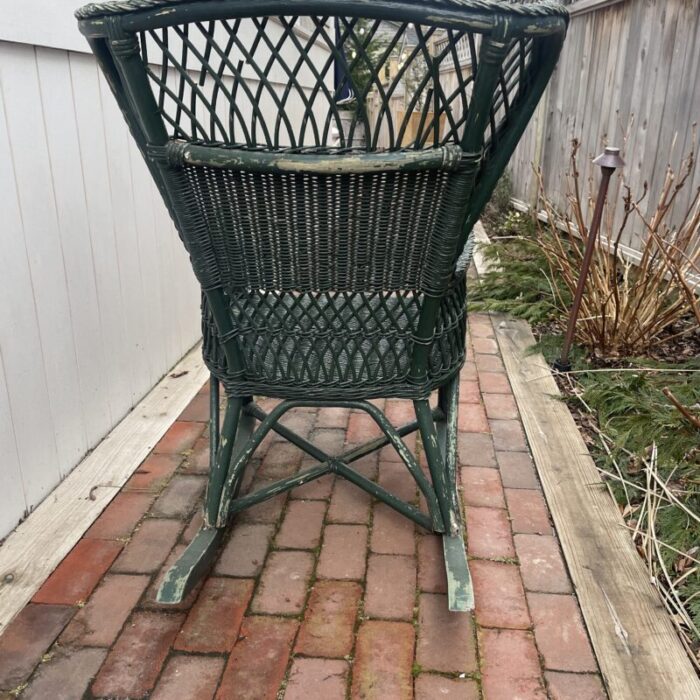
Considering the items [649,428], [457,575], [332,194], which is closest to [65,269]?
[332,194]

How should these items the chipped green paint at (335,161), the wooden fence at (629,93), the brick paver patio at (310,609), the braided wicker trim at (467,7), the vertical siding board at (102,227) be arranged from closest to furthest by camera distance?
the braided wicker trim at (467,7) → the chipped green paint at (335,161) → the brick paver patio at (310,609) → the vertical siding board at (102,227) → the wooden fence at (629,93)

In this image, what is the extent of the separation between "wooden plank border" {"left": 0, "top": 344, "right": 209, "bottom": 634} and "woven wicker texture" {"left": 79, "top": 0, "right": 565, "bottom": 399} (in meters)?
0.65

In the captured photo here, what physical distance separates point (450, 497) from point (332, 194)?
85cm

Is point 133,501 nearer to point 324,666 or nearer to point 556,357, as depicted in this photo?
point 324,666

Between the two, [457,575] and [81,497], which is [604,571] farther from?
[81,497]

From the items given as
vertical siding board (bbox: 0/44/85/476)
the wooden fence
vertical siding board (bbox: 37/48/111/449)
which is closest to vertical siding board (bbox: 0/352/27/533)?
vertical siding board (bbox: 0/44/85/476)

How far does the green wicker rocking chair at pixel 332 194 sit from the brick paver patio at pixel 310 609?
10 centimetres

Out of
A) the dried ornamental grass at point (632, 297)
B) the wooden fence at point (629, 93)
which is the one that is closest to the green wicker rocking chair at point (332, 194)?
the dried ornamental grass at point (632, 297)

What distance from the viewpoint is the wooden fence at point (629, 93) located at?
3.07 metres

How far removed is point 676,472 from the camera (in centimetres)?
199

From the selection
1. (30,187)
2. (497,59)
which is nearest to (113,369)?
(30,187)

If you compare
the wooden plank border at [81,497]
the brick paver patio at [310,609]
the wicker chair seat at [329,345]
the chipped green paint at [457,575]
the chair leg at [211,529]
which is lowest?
the brick paver patio at [310,609]

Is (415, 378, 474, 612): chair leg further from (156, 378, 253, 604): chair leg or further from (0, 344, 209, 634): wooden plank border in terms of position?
(0, 344, 209, 634): wooden plank border

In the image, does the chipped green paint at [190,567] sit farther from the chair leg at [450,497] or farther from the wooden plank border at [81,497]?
the chair leg at [450,497]
